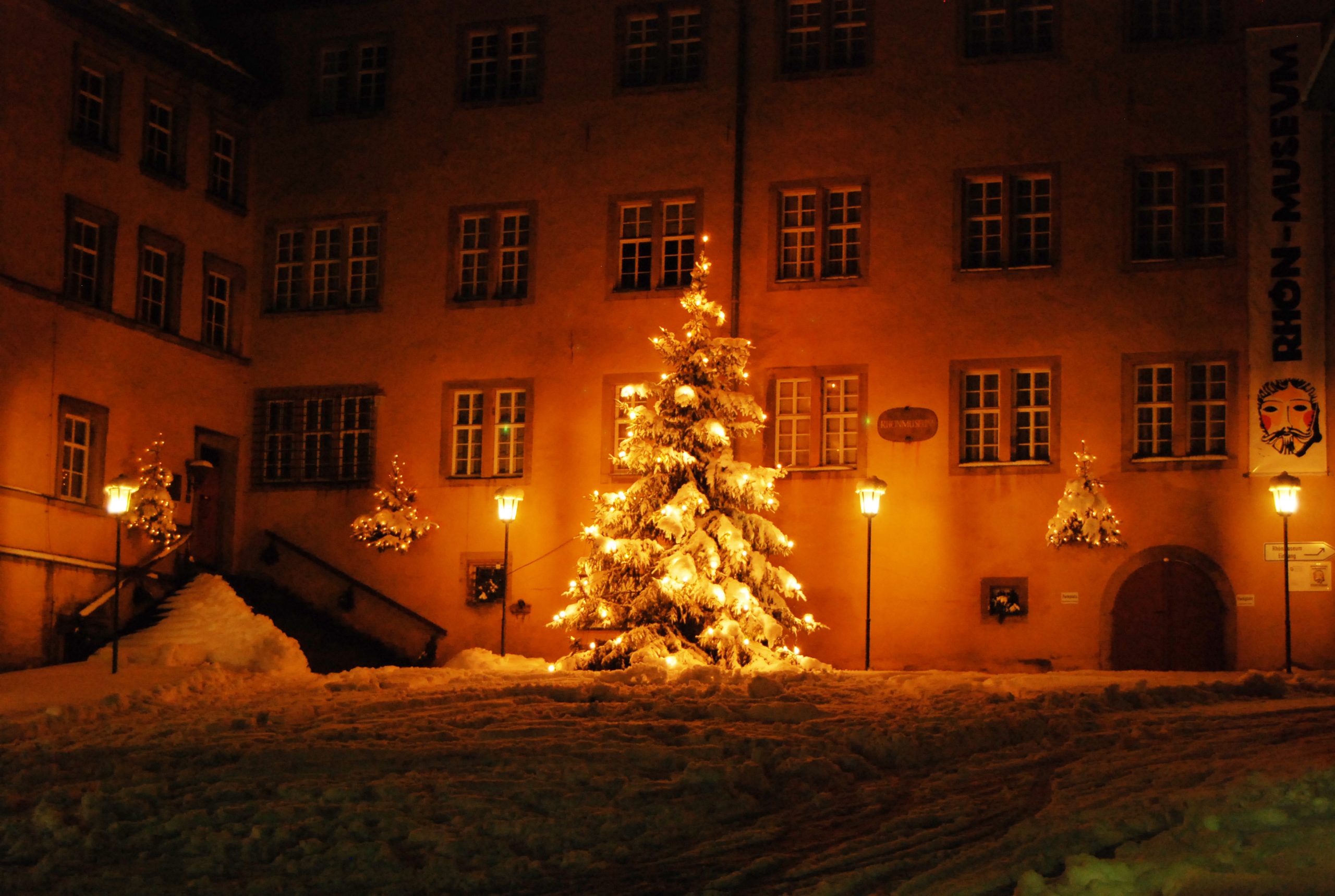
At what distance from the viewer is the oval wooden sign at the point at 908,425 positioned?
23.7 m

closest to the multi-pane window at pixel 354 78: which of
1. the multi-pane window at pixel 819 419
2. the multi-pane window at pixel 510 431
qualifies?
the multi-pane window at pixel 510 431

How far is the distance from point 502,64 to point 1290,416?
1338 cm

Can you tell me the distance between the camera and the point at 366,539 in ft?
84.4

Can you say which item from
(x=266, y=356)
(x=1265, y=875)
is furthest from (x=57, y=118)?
(x=1265, y=875)

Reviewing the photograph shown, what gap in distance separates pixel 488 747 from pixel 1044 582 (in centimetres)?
1241

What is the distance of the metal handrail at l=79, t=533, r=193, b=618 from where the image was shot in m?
22.6

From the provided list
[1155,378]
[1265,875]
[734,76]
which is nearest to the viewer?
[1265,875]

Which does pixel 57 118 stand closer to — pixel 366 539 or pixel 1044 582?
pixel 366 539

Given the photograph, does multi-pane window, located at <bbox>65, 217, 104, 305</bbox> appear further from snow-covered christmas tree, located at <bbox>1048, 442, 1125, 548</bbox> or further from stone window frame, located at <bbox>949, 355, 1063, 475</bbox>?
snow-covered christmas tree, located at <bbox>1048, 442, 1125, 548</bbox>

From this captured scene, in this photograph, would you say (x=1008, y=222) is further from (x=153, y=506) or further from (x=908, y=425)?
(x=153, y=506)

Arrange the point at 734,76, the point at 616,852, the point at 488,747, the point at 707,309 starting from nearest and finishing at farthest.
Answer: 1. the point at 616,852
2. the point at 488,747
3. the point at 707,309
4. the point at 734,76

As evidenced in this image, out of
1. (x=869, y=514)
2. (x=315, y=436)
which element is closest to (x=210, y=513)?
(x=315, y=436)

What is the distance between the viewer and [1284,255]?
22.6m

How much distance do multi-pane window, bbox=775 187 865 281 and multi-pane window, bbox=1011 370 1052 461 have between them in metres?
2.98
